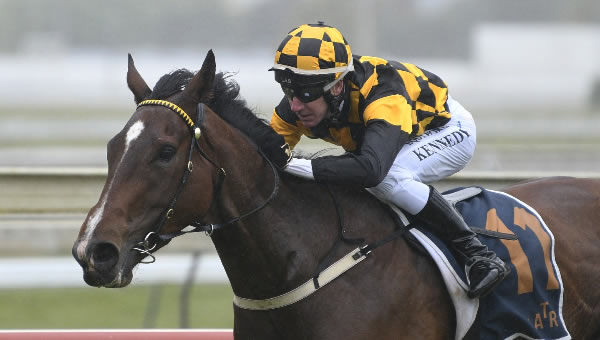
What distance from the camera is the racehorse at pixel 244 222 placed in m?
2.81

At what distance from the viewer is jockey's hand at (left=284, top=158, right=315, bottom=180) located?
3185mm

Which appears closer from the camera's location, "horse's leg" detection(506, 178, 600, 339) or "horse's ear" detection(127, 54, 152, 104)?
"horse's ear" detection(127, 54, 152, 104)

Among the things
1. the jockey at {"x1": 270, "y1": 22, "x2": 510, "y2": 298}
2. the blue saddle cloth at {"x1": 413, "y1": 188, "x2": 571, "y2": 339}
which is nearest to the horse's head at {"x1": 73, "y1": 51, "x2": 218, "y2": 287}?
the jockey at {"x1": 270, "y1": 22, "x2": 510, "y2": 298}

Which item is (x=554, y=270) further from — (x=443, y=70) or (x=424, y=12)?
(x=424, y=12)

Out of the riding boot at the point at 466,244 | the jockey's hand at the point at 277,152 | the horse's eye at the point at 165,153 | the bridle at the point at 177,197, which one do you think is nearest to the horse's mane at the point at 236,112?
the jockey's hand at the point at 277,152

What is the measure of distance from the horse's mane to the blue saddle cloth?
0.65m

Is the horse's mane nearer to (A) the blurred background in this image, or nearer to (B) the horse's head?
(B) the horse's head

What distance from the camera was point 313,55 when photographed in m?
3.23

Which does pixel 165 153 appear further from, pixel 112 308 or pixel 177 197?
pixel 112 308

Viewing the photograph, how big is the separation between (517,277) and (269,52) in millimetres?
35833

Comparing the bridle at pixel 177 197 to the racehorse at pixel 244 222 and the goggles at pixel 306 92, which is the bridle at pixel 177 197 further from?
the goggles at pixel 306 92

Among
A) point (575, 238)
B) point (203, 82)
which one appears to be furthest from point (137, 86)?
point (575, 238)

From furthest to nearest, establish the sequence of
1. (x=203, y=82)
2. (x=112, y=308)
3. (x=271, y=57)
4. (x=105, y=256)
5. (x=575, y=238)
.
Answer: (x=271, y=57)
(x=112, y=308)
(x=575, y=238)
(x=203, y=82)
(x=105, y=256)

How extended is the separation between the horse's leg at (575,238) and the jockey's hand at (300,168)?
1105 millimetres
